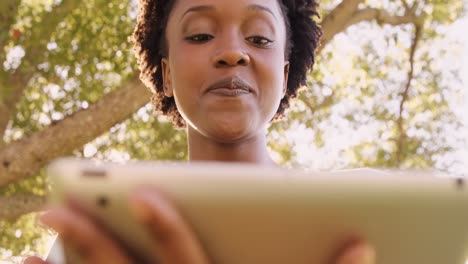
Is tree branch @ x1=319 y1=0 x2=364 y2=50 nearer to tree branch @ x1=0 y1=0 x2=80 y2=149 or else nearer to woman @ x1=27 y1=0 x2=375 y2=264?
tree branch @ x1=0 y1=0 x2=80 y2=149

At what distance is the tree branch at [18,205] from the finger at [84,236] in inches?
152

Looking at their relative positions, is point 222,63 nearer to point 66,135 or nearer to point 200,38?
point 200,38

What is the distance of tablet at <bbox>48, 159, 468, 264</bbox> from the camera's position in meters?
0.78

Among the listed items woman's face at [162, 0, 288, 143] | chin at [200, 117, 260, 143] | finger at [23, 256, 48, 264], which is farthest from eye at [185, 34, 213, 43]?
finger at [23, 256, 48, 264]

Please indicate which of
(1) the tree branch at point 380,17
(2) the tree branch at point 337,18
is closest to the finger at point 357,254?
(2) the tree branch at point 337,18

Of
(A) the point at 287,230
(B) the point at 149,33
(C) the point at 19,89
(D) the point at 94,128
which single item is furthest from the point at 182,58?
(C) the point at 19,89

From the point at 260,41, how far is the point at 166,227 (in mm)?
1055

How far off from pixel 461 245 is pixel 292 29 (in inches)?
54.4

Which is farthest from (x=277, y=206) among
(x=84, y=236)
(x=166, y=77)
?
(x=166, y=77)

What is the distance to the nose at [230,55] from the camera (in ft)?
5.42

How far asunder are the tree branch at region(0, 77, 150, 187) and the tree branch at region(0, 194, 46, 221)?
0.54m

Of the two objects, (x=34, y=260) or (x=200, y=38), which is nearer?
(x=34, y=260)

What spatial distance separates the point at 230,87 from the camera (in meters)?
1.64

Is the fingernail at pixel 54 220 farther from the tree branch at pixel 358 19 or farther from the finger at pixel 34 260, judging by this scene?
the tree branch at pixel 358 19
